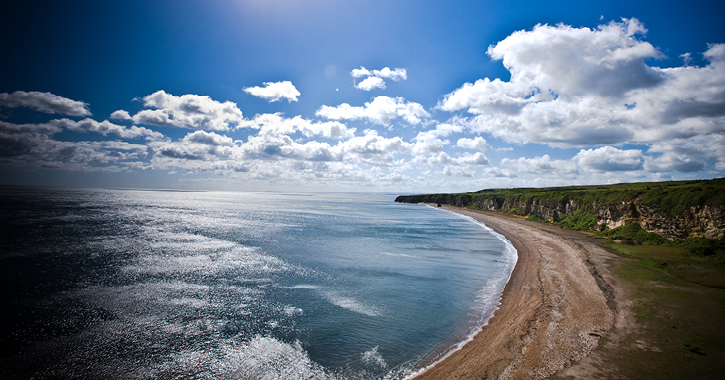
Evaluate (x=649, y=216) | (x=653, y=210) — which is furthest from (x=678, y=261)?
(x=649, y=216)

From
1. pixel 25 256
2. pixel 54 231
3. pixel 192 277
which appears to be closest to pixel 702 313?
pixel 192 277

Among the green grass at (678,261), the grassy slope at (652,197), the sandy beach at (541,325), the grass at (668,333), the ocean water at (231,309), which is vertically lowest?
the ocean water at (231,309)

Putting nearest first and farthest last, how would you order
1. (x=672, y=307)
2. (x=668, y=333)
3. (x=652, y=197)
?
1. (x=668, y=333)
2. (x=672, y=307)
3. (x=652, y=197)

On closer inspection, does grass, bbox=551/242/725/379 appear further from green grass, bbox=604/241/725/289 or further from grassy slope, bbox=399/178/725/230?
grassy slope, bbox=399/178/725/230

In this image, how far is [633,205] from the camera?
44.8m

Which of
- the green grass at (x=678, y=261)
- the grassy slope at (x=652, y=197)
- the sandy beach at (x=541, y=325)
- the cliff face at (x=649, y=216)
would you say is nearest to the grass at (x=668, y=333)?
the green grass at (x=678, y=261)

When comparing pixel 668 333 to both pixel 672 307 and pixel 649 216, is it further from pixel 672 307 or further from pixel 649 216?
pixel 649 216

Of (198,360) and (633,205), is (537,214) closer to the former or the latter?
(633,205)

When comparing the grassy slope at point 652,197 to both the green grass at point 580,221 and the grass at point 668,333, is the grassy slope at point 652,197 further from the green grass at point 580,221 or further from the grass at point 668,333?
the grass at point 668,333

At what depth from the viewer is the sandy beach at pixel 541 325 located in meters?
12.0

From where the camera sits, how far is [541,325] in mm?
15602

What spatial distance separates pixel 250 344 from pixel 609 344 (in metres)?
17.2

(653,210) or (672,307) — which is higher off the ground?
(653,210)

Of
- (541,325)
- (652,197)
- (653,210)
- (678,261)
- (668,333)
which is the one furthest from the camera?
(652,197)
